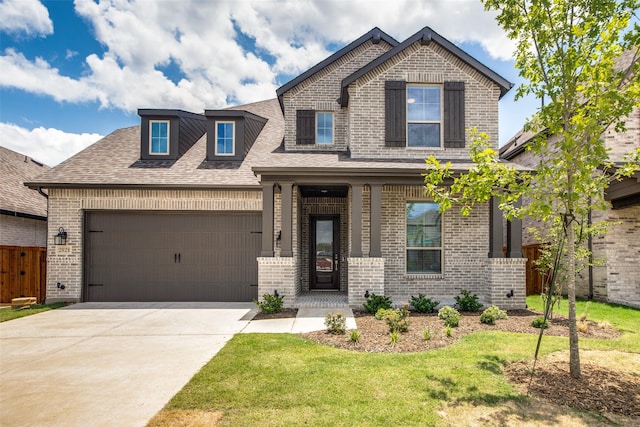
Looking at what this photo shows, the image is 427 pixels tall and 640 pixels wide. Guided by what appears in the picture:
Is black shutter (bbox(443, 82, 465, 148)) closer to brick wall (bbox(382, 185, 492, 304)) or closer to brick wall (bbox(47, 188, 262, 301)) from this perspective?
brick wall (bbox(382, 185, 492, 304))

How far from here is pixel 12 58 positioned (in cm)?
799

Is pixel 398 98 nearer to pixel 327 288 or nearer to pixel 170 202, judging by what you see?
pixel 327 288

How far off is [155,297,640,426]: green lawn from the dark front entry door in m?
5.35

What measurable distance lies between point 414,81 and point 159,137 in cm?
789

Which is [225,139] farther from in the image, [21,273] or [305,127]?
[21,273]

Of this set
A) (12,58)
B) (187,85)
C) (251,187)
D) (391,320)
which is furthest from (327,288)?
(187,85)

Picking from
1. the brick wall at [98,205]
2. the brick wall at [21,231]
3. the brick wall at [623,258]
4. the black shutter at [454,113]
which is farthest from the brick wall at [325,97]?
the brick wall at [21,231]

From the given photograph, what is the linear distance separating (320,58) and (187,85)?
7.44m

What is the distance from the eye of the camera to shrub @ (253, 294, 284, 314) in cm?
792

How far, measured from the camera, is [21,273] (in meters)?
9.78

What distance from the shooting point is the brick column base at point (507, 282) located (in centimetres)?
834

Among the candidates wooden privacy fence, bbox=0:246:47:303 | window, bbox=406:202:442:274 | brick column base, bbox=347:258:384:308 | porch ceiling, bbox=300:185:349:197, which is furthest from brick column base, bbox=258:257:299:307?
wooden privacy fence, bbox=0:246:47:303

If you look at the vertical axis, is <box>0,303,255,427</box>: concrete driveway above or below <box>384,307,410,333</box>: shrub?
below

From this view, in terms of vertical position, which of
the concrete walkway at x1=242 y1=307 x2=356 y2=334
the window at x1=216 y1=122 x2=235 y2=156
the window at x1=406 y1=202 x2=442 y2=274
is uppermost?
the window at x1=216 y1=122 x2=235 y2=156
